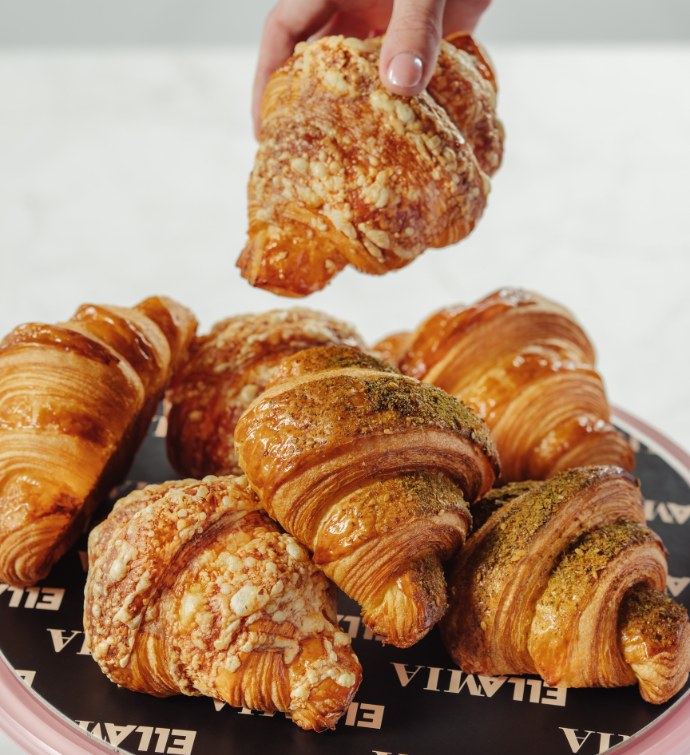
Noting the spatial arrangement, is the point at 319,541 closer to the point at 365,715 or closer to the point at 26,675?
the point at 365,715

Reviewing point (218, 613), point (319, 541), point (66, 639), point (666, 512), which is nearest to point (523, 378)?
point (666, 512)

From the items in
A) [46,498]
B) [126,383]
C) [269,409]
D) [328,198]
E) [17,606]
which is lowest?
[17,606]

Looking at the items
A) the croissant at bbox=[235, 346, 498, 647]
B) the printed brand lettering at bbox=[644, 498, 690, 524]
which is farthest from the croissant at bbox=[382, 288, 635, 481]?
the croissant at bbox=[235, 346, 498, 647]

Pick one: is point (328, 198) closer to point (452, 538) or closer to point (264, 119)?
point (264, 119)

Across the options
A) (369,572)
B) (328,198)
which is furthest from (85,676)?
(328,198)

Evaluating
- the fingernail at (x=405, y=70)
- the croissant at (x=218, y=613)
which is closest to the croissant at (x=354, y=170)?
the fingernail at (x=405, y=70)

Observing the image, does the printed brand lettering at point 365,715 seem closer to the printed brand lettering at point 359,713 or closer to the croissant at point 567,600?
the printed brand lettering at point 359,713
